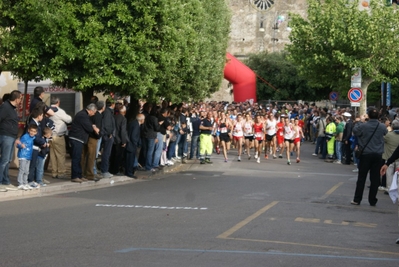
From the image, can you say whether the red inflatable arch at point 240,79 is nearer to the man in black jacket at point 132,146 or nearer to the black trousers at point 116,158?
the man in black jacket at point 132,146

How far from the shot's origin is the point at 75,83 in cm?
1980

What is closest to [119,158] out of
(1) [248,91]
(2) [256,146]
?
(2) [256,146]

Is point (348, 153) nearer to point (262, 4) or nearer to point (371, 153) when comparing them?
point (371, 153)

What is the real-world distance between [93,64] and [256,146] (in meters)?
10.4

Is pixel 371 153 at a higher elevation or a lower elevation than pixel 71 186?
higher

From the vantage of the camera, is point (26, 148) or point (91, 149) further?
point (91, 149)

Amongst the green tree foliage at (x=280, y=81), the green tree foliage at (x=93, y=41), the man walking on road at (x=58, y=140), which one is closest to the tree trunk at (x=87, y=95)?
the green tree foliage at (x=93, y=41)

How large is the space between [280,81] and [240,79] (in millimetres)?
13730

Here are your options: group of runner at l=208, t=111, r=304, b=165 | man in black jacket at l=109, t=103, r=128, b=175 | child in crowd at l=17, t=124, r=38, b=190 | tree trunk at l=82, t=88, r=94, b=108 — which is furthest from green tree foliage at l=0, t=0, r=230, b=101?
group of runner at l=208, t=111, r=304, b=165

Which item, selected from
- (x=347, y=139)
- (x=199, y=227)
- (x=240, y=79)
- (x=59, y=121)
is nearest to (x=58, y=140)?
(x=59, y=121)

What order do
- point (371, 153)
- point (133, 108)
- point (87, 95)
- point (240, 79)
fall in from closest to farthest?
point (371, 153)
point (87, 95)
point (133, 108)
point (240, 79)

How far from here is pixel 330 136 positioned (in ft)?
95.3

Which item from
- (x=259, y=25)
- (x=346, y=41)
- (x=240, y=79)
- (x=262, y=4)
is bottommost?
(x=240, y=79)

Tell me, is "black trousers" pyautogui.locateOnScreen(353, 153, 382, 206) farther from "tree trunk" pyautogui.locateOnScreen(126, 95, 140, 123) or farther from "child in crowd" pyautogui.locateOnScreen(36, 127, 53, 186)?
"tree trunk" pyautogui.locateOnScreen(126, 95, 140, 123)
